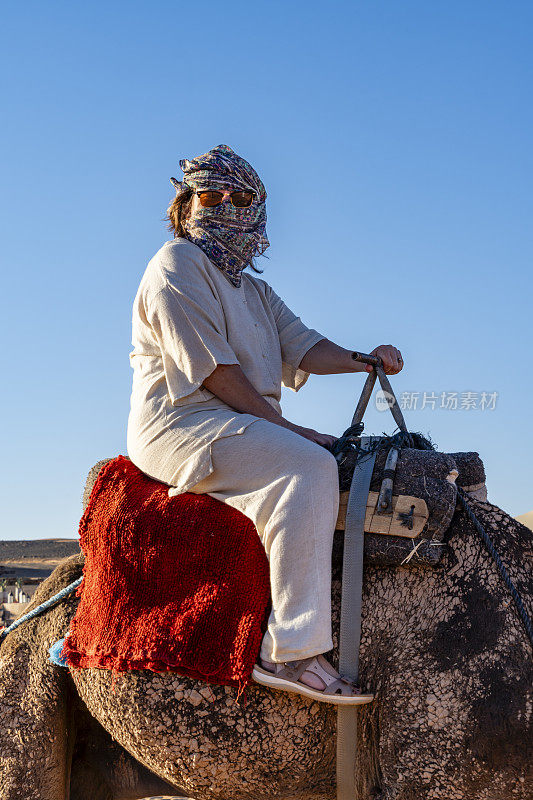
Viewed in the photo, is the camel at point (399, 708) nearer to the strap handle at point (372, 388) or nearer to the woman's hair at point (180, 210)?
the strap handle at point (372, 388)

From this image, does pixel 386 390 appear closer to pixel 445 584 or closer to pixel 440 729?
pixel 445 584

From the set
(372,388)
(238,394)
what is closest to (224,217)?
(238,394)

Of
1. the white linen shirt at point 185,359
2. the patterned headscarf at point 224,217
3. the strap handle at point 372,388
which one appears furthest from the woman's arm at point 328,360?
the patterned headscarf at point 224,217

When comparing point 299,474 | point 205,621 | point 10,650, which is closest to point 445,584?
point 299,474

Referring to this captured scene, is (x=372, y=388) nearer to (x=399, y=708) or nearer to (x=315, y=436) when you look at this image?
(x=315, y=436)

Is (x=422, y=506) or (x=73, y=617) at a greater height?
(x=422, y=506)

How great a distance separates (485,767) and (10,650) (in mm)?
Result: 2446

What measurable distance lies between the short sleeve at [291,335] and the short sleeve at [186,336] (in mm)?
870

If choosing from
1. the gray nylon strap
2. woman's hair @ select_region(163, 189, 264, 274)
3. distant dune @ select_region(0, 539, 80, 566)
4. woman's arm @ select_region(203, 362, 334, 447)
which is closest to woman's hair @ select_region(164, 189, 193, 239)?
woman's hair @ select_region(163, 189, 264, 274)

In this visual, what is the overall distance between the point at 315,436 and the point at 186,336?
75cm

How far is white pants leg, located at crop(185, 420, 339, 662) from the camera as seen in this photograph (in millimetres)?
3775

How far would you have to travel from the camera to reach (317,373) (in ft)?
17.1

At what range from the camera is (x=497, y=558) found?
383 cm

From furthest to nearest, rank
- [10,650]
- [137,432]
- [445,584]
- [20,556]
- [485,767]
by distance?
1. [20,556]
2. [10,650]
3. [137,432]
4. [445,584]
5. [485,767]
